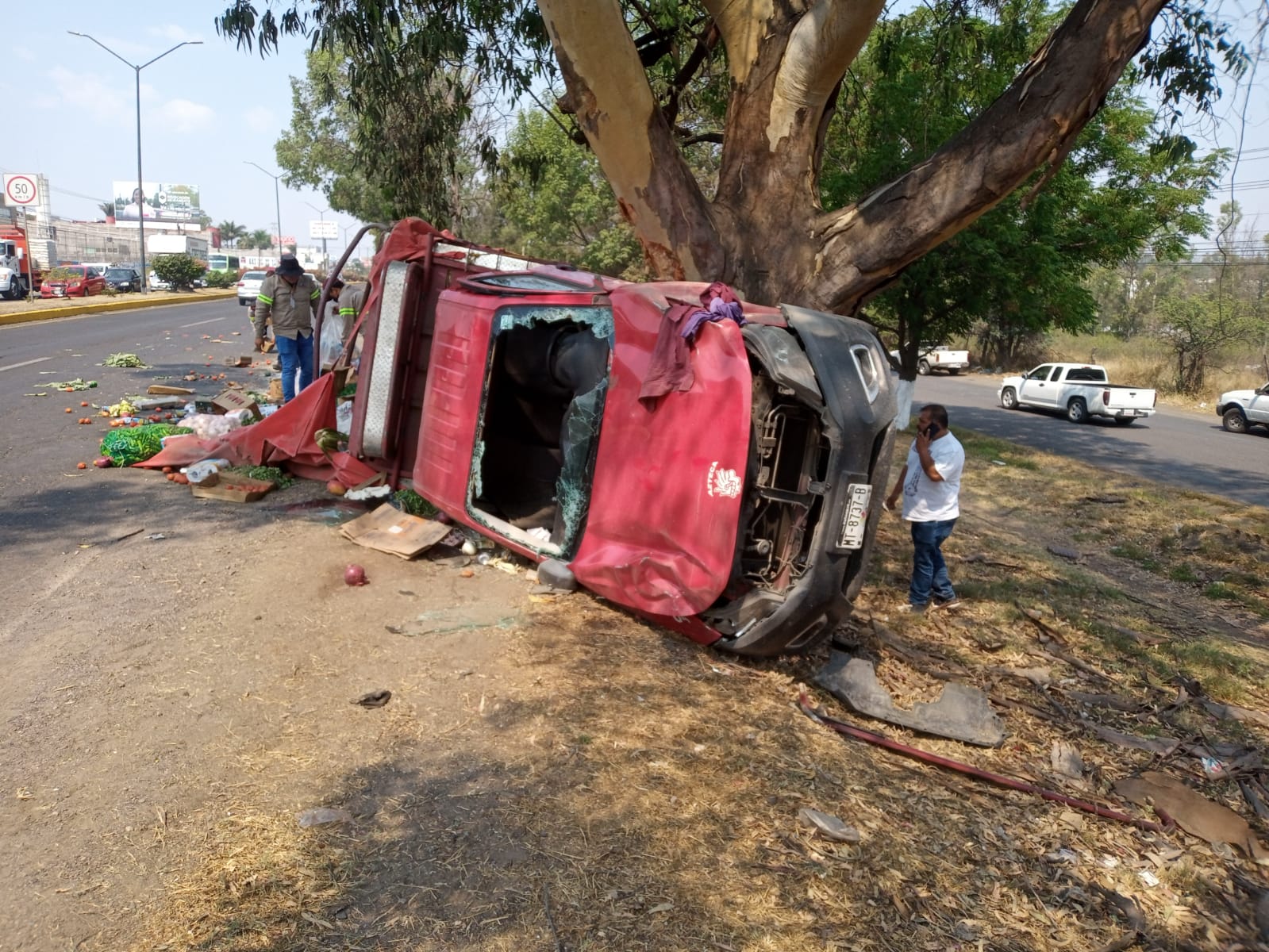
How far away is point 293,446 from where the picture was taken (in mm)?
7414

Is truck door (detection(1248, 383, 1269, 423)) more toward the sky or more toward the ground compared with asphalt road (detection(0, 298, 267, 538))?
more toward the sky

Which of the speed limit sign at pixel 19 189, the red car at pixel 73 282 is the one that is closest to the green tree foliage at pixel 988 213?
the red car at pixel 73 282

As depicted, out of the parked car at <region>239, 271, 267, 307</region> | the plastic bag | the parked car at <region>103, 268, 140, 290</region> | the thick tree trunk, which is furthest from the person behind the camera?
the parked car at <region>103, 268, 140, 290</region>

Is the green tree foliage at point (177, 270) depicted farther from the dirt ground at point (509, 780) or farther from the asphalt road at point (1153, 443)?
the dirt ground at point (509, 780)

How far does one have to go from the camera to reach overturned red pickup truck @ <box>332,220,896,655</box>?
4254mm

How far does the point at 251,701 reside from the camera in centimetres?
390

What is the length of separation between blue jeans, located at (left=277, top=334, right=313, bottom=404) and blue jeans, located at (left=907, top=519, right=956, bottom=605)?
6.47 m

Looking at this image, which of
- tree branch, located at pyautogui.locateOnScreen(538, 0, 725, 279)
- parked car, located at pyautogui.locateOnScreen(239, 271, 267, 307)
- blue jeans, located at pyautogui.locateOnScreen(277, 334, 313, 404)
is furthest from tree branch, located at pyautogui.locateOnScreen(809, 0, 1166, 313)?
parked car, located at pyautogui.locateOnScreen(239, 271, 267, 307)

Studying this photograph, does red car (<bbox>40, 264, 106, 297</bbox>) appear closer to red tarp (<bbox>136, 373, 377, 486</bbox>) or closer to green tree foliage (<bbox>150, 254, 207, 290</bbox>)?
green tree foliage (<bbox>150, 254, 207, 290</bbox>)

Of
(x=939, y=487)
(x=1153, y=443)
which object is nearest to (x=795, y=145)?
(x=939, y=487)

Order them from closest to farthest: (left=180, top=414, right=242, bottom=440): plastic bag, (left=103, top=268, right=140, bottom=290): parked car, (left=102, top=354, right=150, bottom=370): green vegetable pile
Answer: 1. (left=180, top=414, right=242, bottom=440): plastic bag
2. (left=102, top=354, right=150, bottom=370): green vegetable pile
3. (left=103, top=268, right=140, bottom=290): parked car

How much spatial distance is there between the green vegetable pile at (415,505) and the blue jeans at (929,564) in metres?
3.41

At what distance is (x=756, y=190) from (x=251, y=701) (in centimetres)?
457

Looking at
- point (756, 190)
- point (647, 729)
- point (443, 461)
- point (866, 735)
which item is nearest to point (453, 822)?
point (647, 729)
